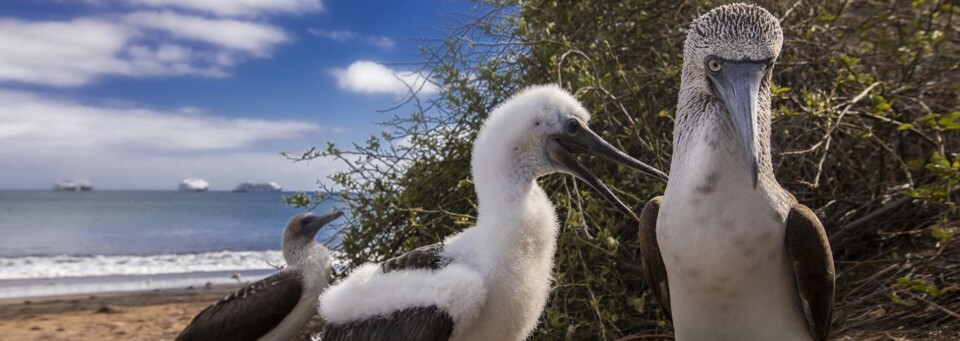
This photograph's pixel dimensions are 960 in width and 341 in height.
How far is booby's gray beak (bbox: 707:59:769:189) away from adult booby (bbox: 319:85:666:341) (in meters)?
0.68

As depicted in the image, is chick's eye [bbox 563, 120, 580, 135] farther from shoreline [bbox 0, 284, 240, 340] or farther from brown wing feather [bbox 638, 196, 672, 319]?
shoreline [bbox 0, 284, 240, 340]

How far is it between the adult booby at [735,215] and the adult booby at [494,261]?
47cm

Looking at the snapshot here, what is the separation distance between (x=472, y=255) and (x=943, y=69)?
2905 millimetres

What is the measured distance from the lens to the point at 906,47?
3.86 metres

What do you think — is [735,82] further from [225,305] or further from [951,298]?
[225,305]

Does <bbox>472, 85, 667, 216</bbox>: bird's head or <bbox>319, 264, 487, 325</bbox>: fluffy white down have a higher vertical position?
<bbox>472, 85, 667, 216</bbox>: bird's head

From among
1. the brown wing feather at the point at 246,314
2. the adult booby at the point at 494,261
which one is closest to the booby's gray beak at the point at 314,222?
the brown wing feather at the point at 246,314

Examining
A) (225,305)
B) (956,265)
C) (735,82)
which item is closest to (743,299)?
(735,82)

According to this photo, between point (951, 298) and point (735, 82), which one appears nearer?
point (735, 82)

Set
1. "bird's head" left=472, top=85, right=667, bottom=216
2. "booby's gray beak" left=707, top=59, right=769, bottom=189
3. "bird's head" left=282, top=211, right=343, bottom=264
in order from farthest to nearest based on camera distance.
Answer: "bird's head" left=282, top=211, right=343, bottom=264, "bird's head" left=472, top=85, right=667, bottom=216, "booby's gray beak" left=707, top=59, right=769, bottom=189

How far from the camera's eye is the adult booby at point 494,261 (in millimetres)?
2336

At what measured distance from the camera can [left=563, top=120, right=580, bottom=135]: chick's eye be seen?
2670 millimetres

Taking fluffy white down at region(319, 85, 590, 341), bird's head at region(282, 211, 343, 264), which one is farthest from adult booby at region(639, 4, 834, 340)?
bird's head at region(282, 211, 343, 264)

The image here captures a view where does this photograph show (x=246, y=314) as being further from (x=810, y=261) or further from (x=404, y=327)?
(x=810, y=261)
